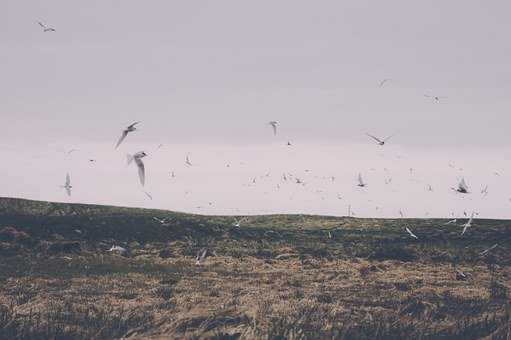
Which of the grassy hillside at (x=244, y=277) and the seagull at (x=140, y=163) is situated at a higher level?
the seagull at (x=140, y=163)

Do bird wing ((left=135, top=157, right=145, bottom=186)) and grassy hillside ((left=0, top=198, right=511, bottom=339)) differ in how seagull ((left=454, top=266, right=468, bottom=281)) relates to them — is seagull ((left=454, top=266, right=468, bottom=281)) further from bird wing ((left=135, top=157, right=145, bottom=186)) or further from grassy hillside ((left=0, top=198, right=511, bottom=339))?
bird wing ((left=135, top=157, right=145, bottom=186))

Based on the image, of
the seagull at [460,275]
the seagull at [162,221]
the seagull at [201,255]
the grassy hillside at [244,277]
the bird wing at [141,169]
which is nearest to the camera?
the bird wing at [141,169]

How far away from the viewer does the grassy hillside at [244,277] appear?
21.5 metres

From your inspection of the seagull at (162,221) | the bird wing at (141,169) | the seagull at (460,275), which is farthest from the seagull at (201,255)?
the bird wing at (141,169)

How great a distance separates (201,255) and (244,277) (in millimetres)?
12398

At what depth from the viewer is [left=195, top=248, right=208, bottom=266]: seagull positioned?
45.2 meters

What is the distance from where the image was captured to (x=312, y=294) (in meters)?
28.6

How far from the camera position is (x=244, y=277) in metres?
36.7

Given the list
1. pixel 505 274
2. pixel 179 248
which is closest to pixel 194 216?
pixel 179 248

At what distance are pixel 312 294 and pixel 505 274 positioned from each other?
19177mm

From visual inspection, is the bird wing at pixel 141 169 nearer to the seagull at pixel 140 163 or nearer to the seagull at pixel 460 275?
the seagull at pixel 140 163

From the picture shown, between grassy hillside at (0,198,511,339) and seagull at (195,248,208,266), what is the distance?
68 cm

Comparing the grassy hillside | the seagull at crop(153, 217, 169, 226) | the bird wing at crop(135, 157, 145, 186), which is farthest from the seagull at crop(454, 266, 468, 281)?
the seagull at crop(153, 217, 169, 226)

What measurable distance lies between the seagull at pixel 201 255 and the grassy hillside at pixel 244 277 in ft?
2.24
